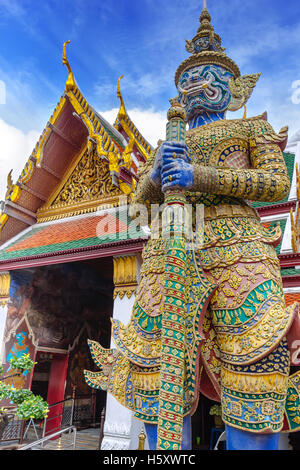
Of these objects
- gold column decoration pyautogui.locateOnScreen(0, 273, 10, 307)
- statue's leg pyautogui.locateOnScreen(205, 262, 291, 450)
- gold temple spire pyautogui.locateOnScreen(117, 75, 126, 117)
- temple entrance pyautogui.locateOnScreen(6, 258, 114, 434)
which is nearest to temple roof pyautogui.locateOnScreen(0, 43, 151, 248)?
gold temple spire pyautogui.locateOnScreen(117, 75, 126, 117)

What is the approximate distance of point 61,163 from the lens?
7.07 metres

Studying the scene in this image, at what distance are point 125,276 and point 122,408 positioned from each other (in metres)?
1.66

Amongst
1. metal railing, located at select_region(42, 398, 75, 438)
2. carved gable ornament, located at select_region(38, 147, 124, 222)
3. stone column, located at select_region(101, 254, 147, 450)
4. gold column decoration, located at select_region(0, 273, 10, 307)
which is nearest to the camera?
stone column, located at select_region(101, 254, 147, 450)

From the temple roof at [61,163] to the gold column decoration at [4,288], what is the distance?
0.96m

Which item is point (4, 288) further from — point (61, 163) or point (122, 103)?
point (122, 103)

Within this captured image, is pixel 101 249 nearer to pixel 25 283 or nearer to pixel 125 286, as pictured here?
pixel 125 286

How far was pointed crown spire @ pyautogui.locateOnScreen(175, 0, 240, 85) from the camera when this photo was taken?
308 cm

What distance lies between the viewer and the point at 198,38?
11.0 ft

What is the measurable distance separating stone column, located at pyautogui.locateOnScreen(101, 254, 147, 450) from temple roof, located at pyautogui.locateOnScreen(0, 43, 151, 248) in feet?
4.63

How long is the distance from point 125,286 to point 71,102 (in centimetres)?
358

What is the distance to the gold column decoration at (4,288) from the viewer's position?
241 inches

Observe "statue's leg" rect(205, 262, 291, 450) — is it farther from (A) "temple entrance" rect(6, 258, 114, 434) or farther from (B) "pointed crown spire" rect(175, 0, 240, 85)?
(A) "temple entrance" rect(6, 258, 114, 434)

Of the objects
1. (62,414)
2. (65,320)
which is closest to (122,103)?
(65,320)

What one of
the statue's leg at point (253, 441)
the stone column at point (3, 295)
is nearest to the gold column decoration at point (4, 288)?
the stone column at point (3, 295)
